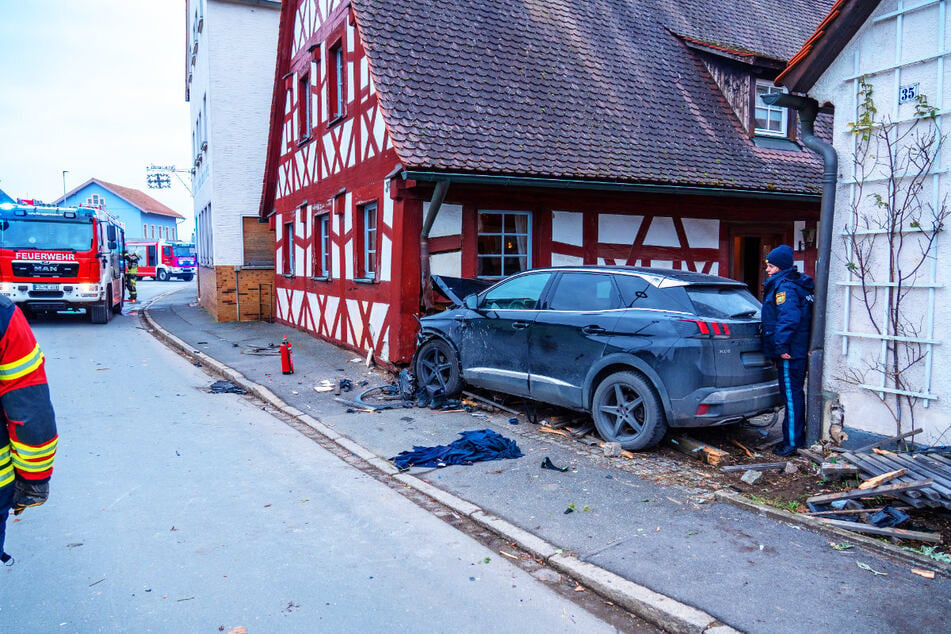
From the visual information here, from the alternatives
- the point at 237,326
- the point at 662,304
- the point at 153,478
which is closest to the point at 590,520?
the point at 662,304

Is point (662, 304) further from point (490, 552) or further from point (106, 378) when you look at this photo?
point (106, 378)

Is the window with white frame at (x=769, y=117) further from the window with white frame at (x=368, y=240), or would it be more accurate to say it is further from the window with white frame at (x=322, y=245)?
the window with white frame at (x=322, y=245)

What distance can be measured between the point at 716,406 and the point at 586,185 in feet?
17.1

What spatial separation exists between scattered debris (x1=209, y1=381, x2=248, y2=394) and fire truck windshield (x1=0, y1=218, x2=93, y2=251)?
35.3 ft

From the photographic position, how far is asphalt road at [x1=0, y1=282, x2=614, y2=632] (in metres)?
3.77

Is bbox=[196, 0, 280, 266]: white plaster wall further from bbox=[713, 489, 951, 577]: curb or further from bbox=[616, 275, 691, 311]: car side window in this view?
bbox=[713, 489, 951, 577]: curb

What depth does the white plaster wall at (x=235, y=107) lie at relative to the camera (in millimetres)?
20250

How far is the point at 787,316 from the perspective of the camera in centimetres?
647

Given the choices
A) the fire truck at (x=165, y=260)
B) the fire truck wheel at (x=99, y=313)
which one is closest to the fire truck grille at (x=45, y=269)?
the fire truck wheel at (x=99, y=313)

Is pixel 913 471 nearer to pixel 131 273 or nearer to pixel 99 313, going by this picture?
pixel 99 313

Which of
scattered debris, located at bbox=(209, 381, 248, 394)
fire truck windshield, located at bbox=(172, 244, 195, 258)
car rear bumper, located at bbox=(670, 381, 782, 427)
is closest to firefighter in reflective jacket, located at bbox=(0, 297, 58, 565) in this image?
car rear bumper, located at bbox=(670, 381, 782, 427)

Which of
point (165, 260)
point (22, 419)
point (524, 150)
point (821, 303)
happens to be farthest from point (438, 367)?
point (165, 260)

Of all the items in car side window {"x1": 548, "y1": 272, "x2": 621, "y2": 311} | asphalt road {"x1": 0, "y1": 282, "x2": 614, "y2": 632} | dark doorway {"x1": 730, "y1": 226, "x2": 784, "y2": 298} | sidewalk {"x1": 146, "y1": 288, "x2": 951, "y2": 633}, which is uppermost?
dark doorway {"x1": 730, "y1": 226, "x2": 784, "y2": 298}

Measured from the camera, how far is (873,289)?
608 centimetres
